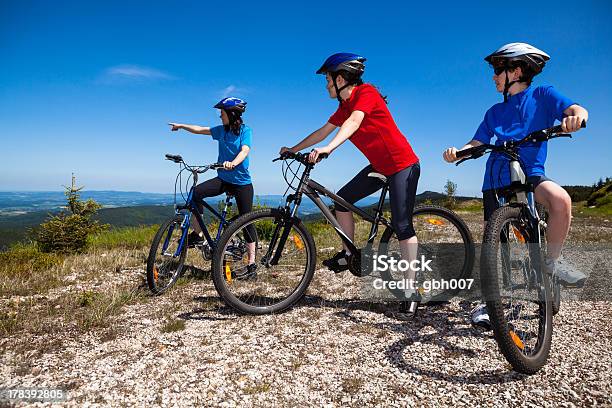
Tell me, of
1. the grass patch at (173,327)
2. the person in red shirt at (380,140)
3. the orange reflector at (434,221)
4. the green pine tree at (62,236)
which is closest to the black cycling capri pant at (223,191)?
the grass patch at (173,327)

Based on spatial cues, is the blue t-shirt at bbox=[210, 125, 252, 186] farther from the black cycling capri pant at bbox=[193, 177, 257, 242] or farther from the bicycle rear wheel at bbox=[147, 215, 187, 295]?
the bicycle rear wheel at bbox=[147, 215, 187, 295]

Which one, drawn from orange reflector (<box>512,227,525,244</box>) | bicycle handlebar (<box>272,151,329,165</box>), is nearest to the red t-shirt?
bicycle handlebar (<box>272,151,329,165</box>)

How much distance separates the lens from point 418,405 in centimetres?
262

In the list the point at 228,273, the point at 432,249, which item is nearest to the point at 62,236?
the point at 228,273

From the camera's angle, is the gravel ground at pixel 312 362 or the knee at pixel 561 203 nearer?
the gravel ground at pixel 312 362

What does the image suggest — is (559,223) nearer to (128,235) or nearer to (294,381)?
(294,381)

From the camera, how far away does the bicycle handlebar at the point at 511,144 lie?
10.4 feet

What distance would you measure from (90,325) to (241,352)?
1898 mm

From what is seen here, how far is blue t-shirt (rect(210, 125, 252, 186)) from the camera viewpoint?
6.27 metres

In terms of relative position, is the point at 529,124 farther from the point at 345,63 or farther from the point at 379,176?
the point at 345,63

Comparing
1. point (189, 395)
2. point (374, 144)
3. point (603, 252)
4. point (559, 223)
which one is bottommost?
point (189, 395)

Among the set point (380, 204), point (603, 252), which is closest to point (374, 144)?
point (380, 204)

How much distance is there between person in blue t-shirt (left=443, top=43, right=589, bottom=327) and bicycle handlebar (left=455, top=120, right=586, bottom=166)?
0.11 m

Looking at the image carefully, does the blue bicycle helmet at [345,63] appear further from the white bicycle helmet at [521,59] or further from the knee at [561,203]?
the knee at [561,203]
